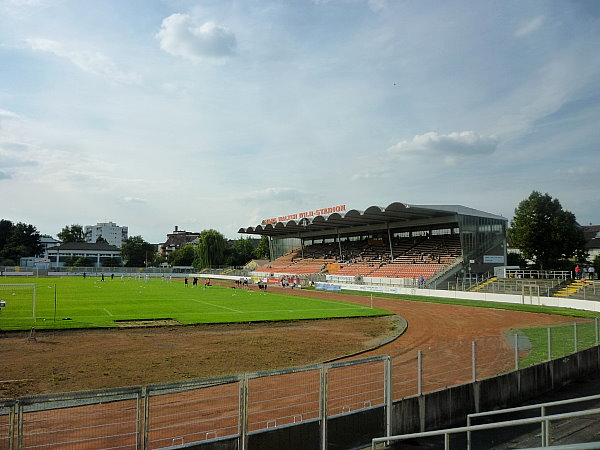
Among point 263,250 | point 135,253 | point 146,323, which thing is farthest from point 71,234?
point 146,323

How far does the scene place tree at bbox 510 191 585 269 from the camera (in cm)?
5906

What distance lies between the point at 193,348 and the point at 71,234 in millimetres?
184964

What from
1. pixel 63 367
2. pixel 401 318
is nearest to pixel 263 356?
pixel 63 367

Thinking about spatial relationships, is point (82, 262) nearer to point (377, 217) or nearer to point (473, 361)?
point (377, 217)

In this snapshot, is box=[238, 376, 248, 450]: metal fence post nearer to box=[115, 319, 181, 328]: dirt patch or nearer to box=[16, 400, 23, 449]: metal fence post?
box=[16, 400, 23, 449]: metal fence post

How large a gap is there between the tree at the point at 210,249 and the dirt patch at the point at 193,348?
8123 centimetres

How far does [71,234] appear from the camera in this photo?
183 metres

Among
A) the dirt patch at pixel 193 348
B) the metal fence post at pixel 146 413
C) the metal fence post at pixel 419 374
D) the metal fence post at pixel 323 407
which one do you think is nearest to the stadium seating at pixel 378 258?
the dirt patch at pixel 193 348

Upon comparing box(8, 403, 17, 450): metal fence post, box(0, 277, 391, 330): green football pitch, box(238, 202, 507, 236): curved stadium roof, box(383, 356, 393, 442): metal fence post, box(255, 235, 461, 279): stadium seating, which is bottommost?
box(0, 277, 391, 330): green football pitch

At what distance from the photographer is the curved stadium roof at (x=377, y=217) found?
60.7m

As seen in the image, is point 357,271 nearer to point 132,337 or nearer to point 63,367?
point 132,337

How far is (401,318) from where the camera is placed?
3106 cm

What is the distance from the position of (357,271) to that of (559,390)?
5538 centimetres

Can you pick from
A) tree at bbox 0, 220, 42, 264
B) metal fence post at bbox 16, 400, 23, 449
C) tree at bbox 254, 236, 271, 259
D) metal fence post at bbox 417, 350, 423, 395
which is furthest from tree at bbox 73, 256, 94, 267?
metal fence post at bbox 16, 400, 23, 449
